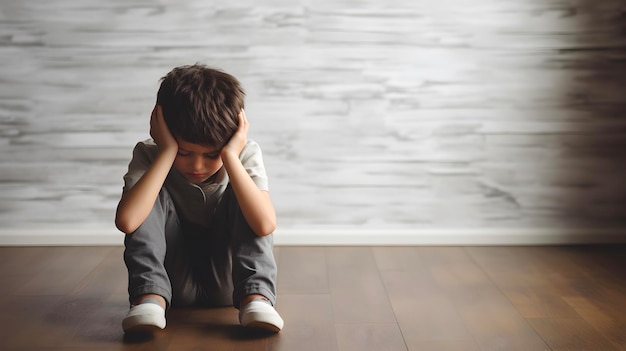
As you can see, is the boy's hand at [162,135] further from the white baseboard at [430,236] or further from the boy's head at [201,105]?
the white baseboard at [430,236]

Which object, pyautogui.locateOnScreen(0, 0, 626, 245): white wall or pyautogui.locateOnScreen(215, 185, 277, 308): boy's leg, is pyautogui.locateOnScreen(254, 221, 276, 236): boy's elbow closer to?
pyautogui.locateOnScreen(215, 185, 277, 308): boy's leg

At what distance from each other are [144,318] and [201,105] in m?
0.42

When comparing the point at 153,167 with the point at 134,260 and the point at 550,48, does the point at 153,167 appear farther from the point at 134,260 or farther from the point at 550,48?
the point at 550,48

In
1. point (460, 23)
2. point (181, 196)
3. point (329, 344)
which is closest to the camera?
point (329, 344)

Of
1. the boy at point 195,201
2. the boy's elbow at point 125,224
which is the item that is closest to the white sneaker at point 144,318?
the boy at point 195,201

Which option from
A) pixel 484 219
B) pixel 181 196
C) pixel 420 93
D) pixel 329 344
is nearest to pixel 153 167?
pixel 181 196

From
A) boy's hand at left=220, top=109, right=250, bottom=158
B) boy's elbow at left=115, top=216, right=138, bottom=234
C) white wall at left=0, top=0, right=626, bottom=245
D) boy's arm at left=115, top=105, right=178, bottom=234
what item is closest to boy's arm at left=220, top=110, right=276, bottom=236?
boy's hand at left=220, top=109, right=250, bottom=158

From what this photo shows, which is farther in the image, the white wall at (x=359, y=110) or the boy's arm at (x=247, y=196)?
the white wall at (x=359, y=110)

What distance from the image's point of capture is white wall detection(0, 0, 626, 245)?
1994 millimetres

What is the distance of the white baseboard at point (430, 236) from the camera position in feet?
6.83

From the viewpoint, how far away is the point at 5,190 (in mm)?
2059

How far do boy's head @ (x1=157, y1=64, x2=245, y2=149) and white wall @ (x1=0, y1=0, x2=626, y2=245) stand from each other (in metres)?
0.57

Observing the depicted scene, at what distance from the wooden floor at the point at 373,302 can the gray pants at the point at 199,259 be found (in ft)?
0.18

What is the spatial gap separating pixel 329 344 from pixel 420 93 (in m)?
0.91
